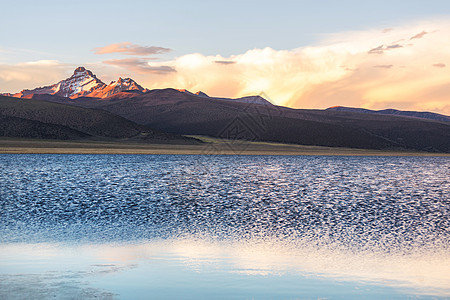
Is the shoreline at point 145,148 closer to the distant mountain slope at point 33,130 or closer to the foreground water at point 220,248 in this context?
the distant mountain slope at point 33,130

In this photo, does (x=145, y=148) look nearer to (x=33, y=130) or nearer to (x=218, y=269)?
(x=33, y=130)

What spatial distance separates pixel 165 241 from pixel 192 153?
141 m

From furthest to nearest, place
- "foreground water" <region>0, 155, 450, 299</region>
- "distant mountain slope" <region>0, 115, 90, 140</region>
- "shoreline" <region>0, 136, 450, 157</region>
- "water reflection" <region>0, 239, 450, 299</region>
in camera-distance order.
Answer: "distant mountain slope" <region>0, 115, 90, 140</region>
"shoreline" <region>0, 136, 450, 157</region>
"foreground water" <region>0, 155, 450, 299</region>
"water reflection" <region>0, 239, 450, 299</region>

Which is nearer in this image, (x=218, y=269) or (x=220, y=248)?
(x=218, y=269)

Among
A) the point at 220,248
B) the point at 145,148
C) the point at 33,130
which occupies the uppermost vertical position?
the point at 33,130

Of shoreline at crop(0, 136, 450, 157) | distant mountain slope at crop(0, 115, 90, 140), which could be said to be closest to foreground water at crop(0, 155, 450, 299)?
shoreline at crop(0, 136, 450, 157)

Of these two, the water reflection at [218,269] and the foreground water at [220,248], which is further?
the foreground water at [220,248]

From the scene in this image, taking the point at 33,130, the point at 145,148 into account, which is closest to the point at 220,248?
the point at 145,148

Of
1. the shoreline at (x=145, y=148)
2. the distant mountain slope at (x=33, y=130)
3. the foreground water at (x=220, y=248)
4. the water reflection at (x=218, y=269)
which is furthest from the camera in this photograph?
the distant mountain slope at (x=33, y=130)

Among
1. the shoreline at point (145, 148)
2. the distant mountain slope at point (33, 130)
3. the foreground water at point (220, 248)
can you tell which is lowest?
the foreground water at point (220, 248)

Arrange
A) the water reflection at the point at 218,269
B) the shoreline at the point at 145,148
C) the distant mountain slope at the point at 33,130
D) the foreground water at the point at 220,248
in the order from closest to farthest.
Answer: the water reflection at the point at 218,269 < the foreground water at the point at 220,248 < the shoreline at the point at 145,148 < the distant mountain slope at the point at 33,130

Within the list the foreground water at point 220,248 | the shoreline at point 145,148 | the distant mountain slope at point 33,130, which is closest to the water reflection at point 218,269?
the foreground water at point 220,248

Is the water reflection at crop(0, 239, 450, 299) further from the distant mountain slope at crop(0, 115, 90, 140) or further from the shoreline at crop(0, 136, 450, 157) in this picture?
the distant mountain slope at crop(0, 115, 90, 140)

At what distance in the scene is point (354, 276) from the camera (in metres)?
14.5
